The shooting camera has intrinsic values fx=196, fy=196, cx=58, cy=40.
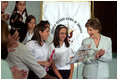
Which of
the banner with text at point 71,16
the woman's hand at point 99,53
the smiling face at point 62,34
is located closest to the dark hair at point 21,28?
the banner with text at point 71,16

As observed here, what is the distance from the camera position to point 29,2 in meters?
2.33

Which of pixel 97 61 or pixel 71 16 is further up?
pixel 71 16

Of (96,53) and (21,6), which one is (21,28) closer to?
(21,6)

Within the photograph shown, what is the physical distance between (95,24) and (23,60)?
1.01m

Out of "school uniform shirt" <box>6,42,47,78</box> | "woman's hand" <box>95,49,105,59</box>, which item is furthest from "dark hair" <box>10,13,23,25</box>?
"woman's hand" <box>95,49,105,59</box>

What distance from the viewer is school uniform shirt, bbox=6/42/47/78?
1.82 m

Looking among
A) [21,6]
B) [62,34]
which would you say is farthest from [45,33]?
[21,6]

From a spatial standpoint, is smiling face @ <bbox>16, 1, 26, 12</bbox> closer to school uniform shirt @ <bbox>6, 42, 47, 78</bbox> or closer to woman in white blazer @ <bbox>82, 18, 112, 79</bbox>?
school uniform shirt @ <bbox>6, 42, 47, 78</bbox>

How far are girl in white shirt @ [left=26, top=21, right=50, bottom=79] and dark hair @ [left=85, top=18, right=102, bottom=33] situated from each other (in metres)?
0.52

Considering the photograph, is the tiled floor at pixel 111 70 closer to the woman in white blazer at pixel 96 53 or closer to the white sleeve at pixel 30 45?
the woman in white blazer at pixel 96 53

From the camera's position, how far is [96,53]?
2.28m

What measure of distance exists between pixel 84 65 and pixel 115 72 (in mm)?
446

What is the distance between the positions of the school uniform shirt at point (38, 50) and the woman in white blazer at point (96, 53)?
1.54 feet

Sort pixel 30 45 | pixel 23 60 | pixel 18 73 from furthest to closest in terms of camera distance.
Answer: pixel 30 45 → pixel 18 73 → pixel 23 60
